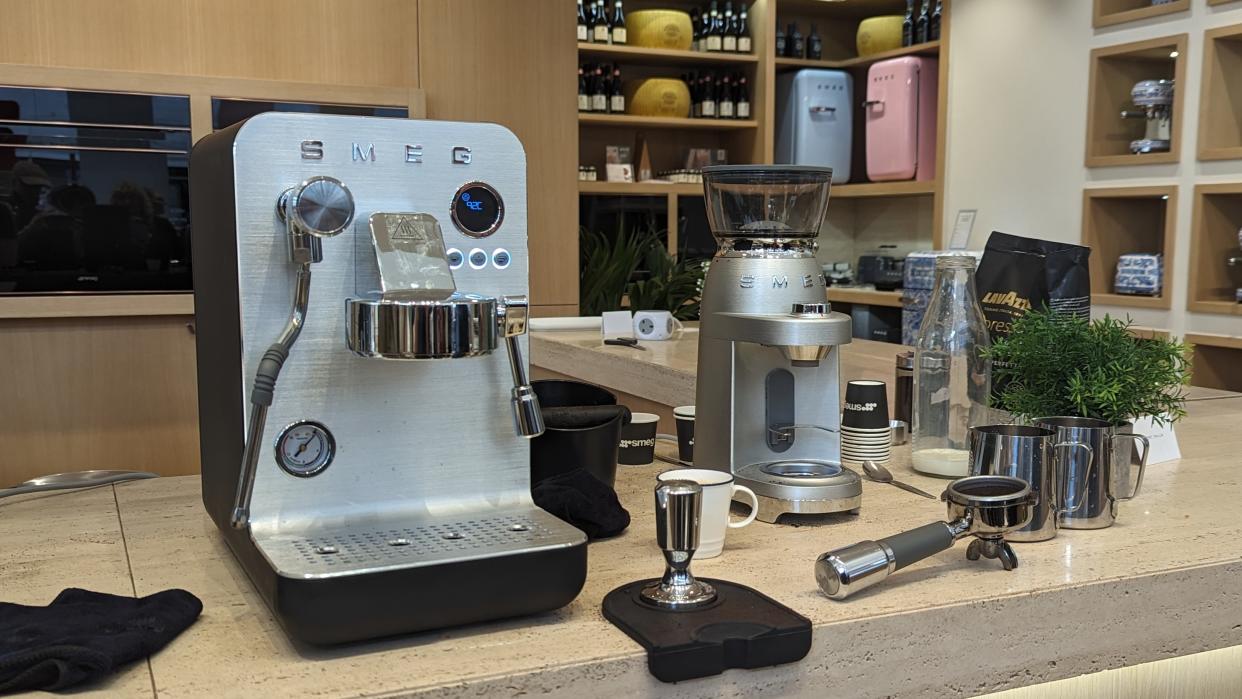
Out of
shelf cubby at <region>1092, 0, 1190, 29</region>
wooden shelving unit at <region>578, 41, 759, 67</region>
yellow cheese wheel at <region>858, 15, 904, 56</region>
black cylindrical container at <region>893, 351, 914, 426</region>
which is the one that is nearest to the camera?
black cylindrical container at <region>893, 351, 914, 426</region>

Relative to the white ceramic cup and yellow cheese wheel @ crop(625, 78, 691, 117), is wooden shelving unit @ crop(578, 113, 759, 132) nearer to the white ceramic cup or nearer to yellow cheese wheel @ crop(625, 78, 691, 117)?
yellow cheese wheel @ crop(625, 78, 691, 117)

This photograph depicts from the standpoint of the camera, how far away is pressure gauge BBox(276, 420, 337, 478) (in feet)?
2.80

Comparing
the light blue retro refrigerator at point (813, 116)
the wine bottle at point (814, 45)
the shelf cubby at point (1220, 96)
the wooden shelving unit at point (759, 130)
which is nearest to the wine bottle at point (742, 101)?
the wooden shelving unit at point (759, 130)

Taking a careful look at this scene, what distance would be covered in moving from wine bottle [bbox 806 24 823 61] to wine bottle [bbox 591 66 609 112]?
121 centimetres

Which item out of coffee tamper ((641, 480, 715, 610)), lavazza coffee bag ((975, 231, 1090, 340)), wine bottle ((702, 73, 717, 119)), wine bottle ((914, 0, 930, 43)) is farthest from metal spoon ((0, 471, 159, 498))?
wine bottle ((914, 0, 930, 43))

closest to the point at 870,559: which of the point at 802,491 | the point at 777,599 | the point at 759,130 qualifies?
the point at 777,599

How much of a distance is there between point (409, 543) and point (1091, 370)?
31.9 inches

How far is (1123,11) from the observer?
4.14m

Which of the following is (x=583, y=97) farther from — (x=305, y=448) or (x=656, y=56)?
(x=305, y=448)

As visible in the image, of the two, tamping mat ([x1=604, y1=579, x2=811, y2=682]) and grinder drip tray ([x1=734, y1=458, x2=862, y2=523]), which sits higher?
grinder drip tray ([x1=734, y1=458, x2=862, y2=523])

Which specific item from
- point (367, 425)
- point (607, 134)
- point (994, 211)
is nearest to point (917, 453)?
point (367, 425)

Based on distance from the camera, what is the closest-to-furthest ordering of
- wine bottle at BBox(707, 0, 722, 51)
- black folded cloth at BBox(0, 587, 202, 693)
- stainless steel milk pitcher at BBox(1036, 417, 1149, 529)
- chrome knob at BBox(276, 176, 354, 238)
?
black folded cloth at BBox(0, 587, 202, 693), chrome knob at BBox(276, 176, 354, 238), stainless steel milk pitcher at BBox(1036, 417, 1149, 529), wine bottle at BBox(707, 0, 722, 51)

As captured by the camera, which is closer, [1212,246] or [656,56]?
[1212,246]

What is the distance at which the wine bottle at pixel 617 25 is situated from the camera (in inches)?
192
